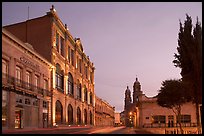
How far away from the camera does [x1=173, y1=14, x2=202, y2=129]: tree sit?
2116 centimetres

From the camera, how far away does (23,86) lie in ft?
112

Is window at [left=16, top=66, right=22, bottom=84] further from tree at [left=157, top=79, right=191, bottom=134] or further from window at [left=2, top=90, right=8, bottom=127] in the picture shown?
tree at [left=157, top=79, right=191, bottom=134]

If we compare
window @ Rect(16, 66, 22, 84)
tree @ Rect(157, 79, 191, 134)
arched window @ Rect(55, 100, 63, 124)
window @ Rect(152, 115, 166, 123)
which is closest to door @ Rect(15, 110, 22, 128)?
window @ Rect(16, 66, 22, 84)

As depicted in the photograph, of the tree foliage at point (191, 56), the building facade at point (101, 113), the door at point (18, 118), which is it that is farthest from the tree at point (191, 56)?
the building facade at point (101, 113)

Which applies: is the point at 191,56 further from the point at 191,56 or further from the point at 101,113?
the point at 101,113

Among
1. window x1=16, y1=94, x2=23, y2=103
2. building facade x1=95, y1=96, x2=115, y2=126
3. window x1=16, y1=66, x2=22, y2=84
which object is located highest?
window x1=16, y1=66, x2=22, y2=84

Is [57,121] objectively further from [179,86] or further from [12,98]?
[179,86]

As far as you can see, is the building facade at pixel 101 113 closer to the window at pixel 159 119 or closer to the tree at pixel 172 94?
the window at pixel 159 119

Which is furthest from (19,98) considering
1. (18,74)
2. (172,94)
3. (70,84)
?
(70,84)

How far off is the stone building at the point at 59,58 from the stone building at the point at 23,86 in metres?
3.38

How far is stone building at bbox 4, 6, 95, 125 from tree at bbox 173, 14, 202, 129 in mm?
25828

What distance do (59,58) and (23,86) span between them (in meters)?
15.9

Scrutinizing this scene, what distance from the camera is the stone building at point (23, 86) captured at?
30.5 metres

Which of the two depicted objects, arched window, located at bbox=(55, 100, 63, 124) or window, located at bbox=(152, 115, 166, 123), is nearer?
arched window, located at bbox=(55, 100, 63, 124)
